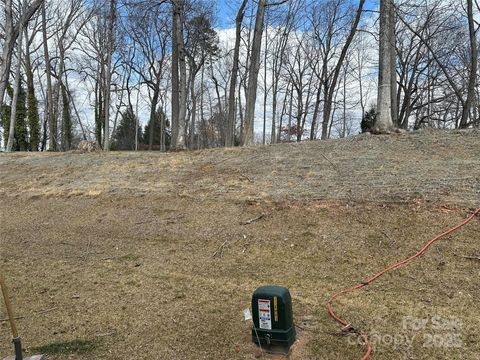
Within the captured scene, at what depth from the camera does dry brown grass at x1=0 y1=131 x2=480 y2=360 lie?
3.47 meters

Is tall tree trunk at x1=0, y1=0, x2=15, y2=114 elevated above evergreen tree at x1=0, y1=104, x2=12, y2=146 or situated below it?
below

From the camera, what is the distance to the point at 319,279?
4.54 m

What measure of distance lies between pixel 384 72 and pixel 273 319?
23.2 ft

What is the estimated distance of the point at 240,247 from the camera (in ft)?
18.3

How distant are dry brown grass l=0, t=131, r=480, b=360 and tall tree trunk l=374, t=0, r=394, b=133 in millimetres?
544

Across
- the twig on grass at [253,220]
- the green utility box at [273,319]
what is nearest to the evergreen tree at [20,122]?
the twig on grass at [253,220]

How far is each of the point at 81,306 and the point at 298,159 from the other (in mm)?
5517

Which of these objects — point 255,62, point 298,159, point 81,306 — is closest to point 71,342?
point 81,306

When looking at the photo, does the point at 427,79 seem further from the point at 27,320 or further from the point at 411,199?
the point at 27,320

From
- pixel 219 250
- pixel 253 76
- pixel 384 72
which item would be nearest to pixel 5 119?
pixel 253 76

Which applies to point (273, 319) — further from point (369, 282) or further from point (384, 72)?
point (384, 72)

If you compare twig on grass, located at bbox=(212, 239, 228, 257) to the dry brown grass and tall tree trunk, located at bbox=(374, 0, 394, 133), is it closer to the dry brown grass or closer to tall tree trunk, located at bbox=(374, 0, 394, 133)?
the dry brown grass

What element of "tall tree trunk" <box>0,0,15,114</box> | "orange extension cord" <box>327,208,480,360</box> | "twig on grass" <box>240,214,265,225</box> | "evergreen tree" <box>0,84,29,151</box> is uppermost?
"evergreen tree" <box>0,84,29,151</box>

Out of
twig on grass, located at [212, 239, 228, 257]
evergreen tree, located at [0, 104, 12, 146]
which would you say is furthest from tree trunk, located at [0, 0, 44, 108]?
evergreen tree, located at [0, 104, 12, 146]
